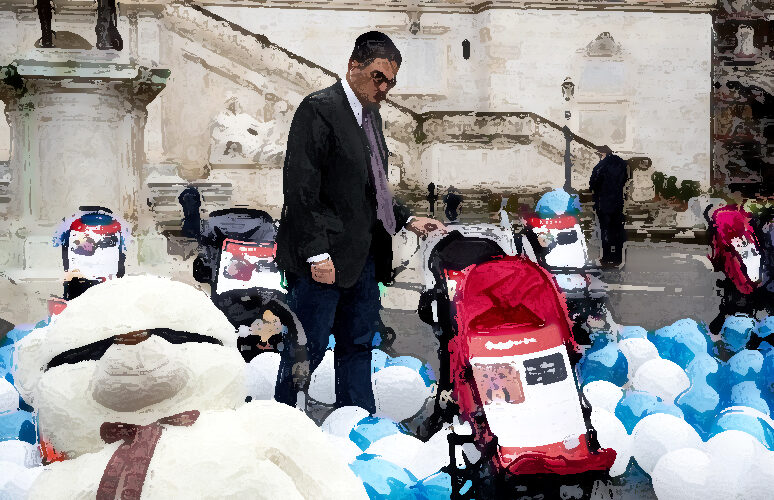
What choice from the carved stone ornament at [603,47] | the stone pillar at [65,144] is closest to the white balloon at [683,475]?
the stone pillar at [65,144]

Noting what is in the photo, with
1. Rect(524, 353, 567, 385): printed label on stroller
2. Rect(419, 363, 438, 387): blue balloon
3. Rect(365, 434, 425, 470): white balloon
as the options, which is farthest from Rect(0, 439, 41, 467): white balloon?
Rect(419, 363, 438, 387): blue balloon

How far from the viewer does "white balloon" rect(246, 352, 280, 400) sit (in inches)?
143

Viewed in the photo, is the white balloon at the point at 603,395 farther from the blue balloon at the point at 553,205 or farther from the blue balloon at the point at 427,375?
the blue balloon at the point at 553,205

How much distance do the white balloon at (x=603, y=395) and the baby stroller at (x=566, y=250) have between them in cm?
159

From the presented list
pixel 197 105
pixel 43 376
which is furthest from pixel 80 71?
pixel 197 105

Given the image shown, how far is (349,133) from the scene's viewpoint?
3227 mm

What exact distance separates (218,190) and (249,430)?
12260 mm

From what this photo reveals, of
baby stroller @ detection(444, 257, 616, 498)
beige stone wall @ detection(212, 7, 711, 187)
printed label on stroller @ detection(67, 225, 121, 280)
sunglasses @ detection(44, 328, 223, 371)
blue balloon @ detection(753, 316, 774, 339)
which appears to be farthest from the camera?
beige stone wall @ detection(212, 7, 711, 187)

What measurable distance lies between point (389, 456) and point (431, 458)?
136mm

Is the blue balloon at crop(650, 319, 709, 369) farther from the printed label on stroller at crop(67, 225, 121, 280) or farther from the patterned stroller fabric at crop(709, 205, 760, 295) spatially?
the printed label on stroller at crop(67, 225, 121, 280)

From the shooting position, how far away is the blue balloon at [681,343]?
181 inches

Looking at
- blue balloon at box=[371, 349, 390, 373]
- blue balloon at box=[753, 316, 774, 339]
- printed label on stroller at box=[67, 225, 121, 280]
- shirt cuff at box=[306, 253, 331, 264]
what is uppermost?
shirt cuff at box=[306, 253, 331, 264]

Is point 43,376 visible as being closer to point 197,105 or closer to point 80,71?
point 80,71

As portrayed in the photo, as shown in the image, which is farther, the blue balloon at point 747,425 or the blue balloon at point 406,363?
the blue balloon at point 406,363
